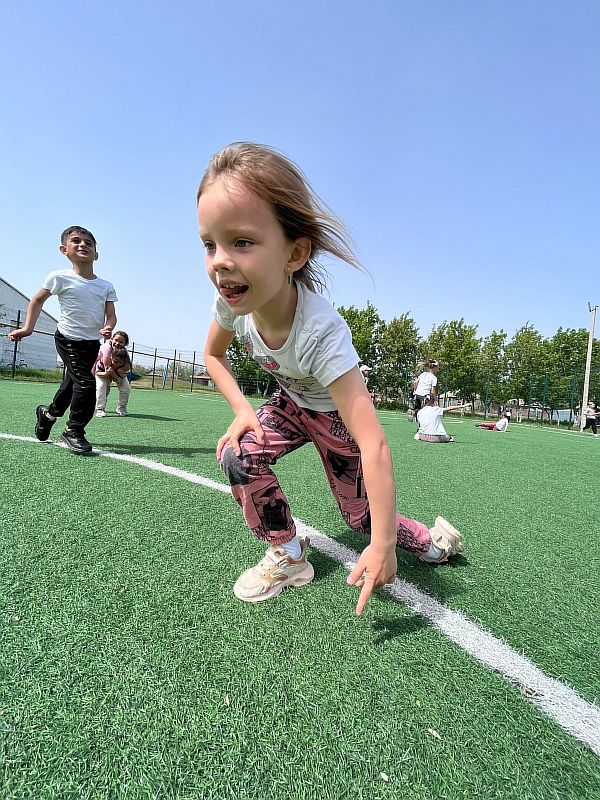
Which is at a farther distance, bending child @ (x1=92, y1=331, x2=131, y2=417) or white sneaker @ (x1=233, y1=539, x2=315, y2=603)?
bending child @ (x1=92, y1=331, x2=131, y2=417)

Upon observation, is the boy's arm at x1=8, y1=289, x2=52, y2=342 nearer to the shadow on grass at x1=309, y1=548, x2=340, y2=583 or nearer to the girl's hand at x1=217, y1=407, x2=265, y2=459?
the girl's hand at x1=217, y1=407, x2=265, y2=459

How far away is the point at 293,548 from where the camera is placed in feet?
6.54

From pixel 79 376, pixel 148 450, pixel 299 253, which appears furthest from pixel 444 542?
pixel 79 376

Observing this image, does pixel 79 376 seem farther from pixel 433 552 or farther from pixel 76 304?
pixel 433 552

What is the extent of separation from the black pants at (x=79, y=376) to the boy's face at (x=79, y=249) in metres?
0.79

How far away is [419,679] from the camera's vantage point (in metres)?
1.36

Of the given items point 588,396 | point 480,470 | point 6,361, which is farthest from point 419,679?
point 588,396

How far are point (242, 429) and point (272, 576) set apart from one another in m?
0.65

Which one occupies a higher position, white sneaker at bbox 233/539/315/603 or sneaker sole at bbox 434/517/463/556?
sneaker sole at bbox 434/517/463/556

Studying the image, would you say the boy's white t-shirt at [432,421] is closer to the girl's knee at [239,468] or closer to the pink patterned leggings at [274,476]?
the pink patterned leggings at [274,476]

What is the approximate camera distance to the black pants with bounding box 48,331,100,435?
4297 millimetres

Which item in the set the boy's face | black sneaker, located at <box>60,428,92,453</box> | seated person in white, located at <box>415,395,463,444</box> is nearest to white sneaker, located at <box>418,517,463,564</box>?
black sneaker, located at <box>60,428,92,453</box>

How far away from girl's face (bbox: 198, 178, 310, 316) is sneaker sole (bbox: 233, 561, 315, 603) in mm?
1121

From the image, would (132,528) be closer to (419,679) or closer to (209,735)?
(209,735)
